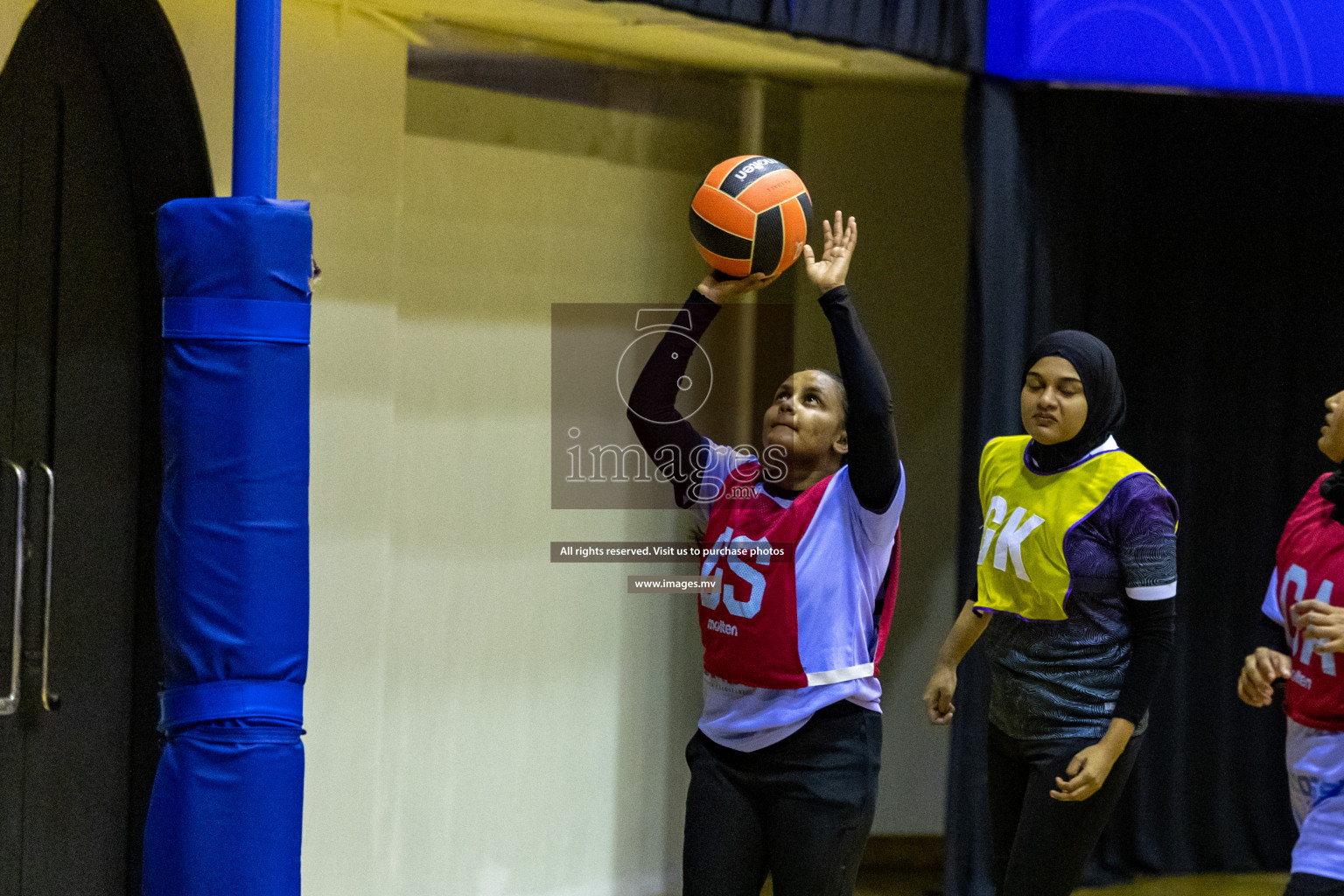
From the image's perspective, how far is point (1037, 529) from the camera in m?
2.95

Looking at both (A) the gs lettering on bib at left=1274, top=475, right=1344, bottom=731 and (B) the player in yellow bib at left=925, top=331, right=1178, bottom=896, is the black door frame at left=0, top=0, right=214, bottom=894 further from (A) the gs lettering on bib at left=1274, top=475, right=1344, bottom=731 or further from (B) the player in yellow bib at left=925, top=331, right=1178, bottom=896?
(A) the gs lettering on bib at left=1274, top=475, right=1344, bottom=731

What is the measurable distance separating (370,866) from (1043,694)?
2.12 m

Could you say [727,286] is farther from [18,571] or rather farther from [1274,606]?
[18,571]

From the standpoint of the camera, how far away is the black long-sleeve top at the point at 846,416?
2404 mm

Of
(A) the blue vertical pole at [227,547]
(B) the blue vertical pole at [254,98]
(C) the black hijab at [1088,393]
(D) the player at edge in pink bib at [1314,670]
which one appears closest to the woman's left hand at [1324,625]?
(D) the player at edge in pink bib at [1314,670]

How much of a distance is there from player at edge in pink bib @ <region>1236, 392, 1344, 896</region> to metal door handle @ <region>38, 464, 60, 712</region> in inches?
114

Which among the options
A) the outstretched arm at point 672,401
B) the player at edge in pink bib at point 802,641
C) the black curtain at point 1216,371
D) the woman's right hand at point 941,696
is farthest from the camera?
the black curtain at point 1216,371

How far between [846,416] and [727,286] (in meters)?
0.37

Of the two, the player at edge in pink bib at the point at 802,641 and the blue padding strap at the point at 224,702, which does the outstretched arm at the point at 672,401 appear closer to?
the player at edge in pink bib at the point at 802,641

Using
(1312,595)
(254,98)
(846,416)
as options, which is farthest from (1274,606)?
(254,98)

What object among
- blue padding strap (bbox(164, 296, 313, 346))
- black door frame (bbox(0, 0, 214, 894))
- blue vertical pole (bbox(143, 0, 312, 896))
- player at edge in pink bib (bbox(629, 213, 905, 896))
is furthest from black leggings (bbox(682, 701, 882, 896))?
black door frame (bbox(0, 0, 214, 894))

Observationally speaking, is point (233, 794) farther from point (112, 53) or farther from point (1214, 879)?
point (1214, 879)

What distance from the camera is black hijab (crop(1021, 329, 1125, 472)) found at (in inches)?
116

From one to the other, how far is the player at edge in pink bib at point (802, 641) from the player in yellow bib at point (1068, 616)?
51 centimetres
